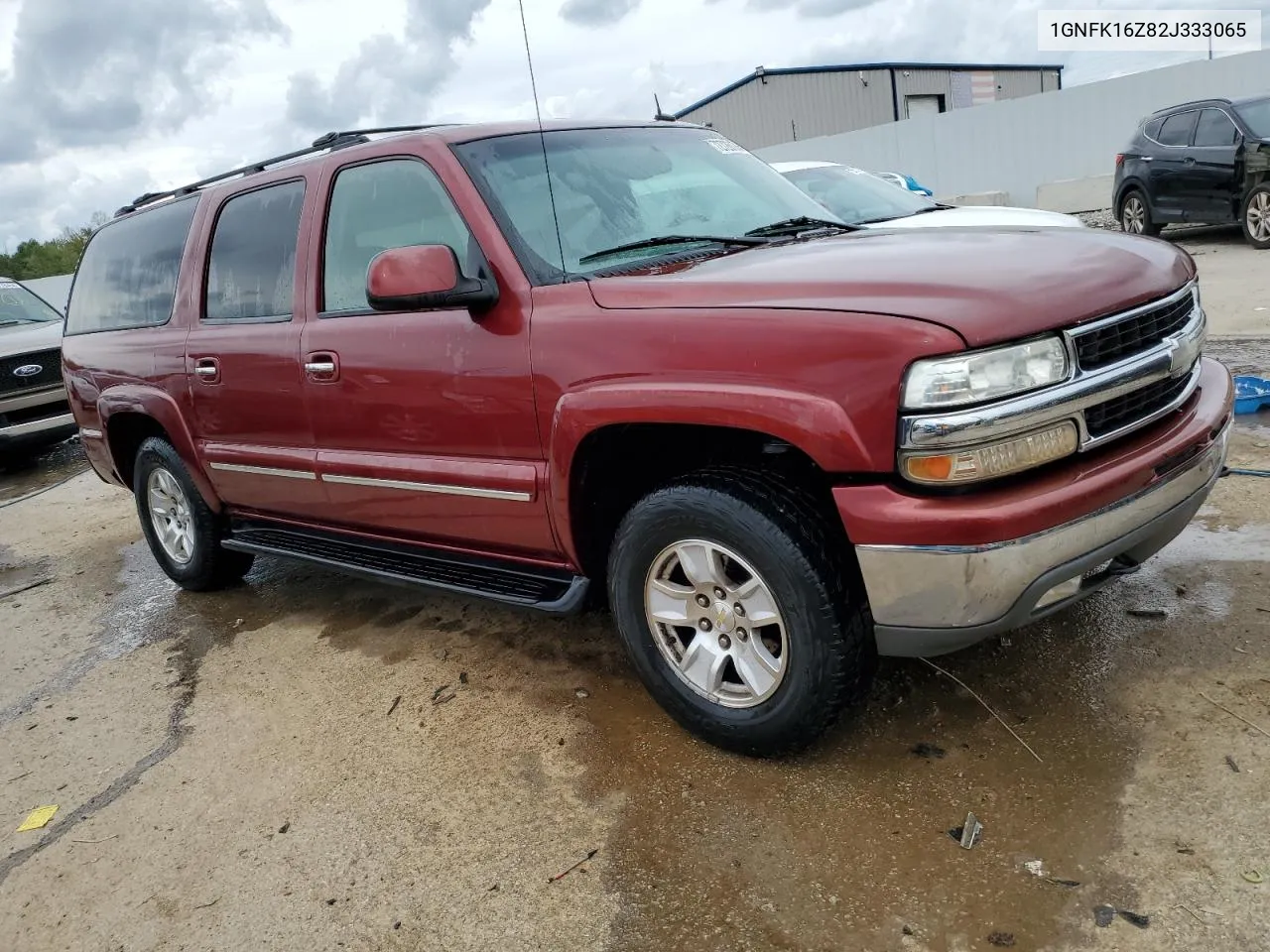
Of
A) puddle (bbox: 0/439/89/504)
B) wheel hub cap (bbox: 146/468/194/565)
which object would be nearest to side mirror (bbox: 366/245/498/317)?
wheel hub cap (bbox: 146/468/194/565)

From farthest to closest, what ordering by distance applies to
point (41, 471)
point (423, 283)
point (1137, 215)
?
point (1137, 215)
point (41, 471)
point (423, 283)

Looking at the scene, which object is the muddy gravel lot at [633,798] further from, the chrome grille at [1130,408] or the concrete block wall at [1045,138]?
the concrete block wall at [1045,138]

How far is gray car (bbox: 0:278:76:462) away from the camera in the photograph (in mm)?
9203

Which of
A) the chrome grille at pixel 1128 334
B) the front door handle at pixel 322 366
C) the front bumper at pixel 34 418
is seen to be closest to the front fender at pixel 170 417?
the front door handle at pixel 322 366

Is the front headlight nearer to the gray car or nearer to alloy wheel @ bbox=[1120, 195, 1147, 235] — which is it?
the gray car

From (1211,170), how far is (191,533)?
11177 mm

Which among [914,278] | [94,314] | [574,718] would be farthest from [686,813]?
[94,314]

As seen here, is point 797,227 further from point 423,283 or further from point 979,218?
point 979,218

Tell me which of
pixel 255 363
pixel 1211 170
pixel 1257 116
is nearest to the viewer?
pixel 255 363

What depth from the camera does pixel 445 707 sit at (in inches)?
140

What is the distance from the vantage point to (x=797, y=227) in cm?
353

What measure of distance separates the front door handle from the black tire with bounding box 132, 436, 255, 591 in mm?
1399

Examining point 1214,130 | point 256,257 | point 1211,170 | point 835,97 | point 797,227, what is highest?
point 835,97

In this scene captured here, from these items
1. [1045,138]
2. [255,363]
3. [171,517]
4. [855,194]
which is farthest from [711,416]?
[1045,138]
